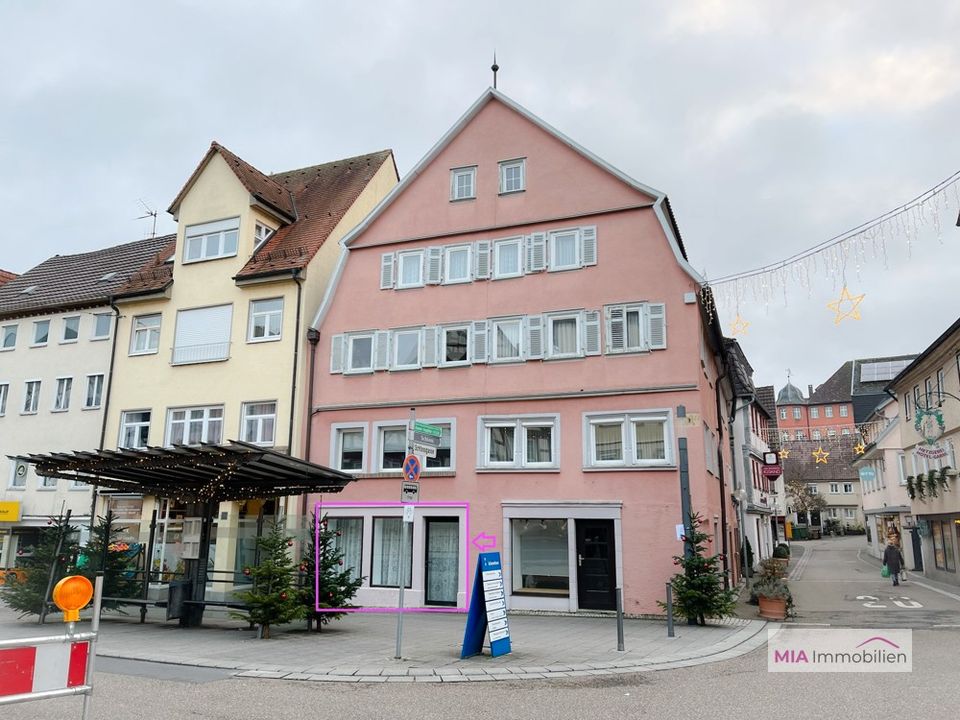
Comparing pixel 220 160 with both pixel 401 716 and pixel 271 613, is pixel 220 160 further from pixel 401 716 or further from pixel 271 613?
pixel 401 716

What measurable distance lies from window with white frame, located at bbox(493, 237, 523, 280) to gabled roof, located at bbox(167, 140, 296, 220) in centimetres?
881

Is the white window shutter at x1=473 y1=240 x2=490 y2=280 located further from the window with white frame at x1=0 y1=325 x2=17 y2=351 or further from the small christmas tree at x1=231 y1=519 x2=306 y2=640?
the window with white frame at x1=0 y1=325 x2=17 y2=351

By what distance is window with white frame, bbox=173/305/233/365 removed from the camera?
968 inches

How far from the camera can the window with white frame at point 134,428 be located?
25.2m

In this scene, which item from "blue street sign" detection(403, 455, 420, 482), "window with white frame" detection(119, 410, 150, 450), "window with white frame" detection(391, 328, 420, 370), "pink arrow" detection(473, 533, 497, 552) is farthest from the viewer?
"window with white frame" detection(119, 410, 150, 450)

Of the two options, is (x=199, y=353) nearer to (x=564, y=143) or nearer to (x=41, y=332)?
(x=41, y=332)

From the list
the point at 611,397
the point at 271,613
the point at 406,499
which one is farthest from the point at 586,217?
the point at 271,613

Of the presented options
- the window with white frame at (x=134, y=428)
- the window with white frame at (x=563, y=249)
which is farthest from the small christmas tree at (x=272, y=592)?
the window with white frame at (x=134, y=428)

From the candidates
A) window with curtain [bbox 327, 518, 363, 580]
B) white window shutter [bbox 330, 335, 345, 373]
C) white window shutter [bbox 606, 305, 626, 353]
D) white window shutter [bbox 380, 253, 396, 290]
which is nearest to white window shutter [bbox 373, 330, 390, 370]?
white window shutter [bbox 330, 335, 345, 373]

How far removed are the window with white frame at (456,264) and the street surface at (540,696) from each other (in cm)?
1326

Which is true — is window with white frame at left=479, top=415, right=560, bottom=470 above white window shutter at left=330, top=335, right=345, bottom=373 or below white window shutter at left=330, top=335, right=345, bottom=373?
below

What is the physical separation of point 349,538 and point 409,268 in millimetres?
7953

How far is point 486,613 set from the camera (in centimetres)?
1165

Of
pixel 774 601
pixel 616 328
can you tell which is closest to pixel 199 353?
pixel 616 328
